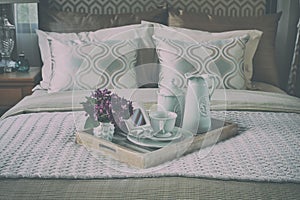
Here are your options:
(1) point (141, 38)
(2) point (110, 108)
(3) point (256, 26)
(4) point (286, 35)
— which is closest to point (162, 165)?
(2) point (110, 108)

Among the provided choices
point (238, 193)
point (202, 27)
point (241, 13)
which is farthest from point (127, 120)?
point (241, 13)

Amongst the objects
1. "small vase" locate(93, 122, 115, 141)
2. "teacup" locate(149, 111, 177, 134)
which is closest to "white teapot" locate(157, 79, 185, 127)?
"teacup" locate(149, 111, 177, 134)

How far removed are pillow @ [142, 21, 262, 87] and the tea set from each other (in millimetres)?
953

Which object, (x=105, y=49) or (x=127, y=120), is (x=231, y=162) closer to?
(x=127, y=120)

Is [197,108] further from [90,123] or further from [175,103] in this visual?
[90,123]

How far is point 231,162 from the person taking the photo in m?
1.65

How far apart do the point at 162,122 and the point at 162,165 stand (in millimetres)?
222

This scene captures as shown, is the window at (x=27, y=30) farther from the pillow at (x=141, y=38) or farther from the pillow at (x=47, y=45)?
the pillow at (x=141, y=38)

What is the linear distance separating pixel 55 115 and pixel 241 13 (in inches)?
74.5

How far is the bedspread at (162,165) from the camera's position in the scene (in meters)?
1.56

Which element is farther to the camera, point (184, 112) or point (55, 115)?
point (55, 115)

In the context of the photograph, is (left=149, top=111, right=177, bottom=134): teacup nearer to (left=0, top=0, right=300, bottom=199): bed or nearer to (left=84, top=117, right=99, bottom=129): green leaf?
(left=0, top=0, right=300, bottom=199): bed

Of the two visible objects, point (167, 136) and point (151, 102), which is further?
point (151, 102)

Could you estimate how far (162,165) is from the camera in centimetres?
164
